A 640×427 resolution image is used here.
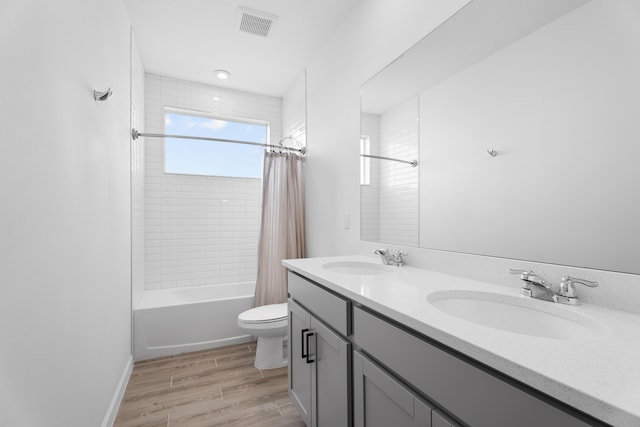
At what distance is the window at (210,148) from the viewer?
3.25 metres

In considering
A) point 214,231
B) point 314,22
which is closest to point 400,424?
point 314,22

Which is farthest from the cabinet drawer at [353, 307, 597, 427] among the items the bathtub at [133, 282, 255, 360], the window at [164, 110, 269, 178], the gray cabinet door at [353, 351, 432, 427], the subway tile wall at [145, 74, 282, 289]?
the window at [164, 110, 269, 178]

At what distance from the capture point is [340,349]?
1113 millimetres

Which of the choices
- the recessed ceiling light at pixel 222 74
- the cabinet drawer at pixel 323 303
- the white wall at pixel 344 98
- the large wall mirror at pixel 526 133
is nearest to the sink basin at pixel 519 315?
the large wall mirror at pixel 526 133

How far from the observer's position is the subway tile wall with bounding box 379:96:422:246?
1.57 m

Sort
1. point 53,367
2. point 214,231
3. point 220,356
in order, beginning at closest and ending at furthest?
point 53,367 < point 220,356 < point 214,231

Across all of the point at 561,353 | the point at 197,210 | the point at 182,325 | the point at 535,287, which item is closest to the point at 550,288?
the point at 535,287

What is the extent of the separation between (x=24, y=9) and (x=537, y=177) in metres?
1.64

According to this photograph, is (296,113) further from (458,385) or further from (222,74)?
(458,385)

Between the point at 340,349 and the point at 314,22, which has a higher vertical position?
the point at 314,22

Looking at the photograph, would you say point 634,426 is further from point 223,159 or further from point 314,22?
point 223,159

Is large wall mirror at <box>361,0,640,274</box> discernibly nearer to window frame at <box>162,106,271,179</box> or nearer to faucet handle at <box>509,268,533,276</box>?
faucet handle at <box>509,268,533,276</box>

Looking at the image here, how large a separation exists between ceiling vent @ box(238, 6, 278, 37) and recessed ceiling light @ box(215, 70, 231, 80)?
0.76 metres

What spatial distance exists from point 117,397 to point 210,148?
8.06 feet
